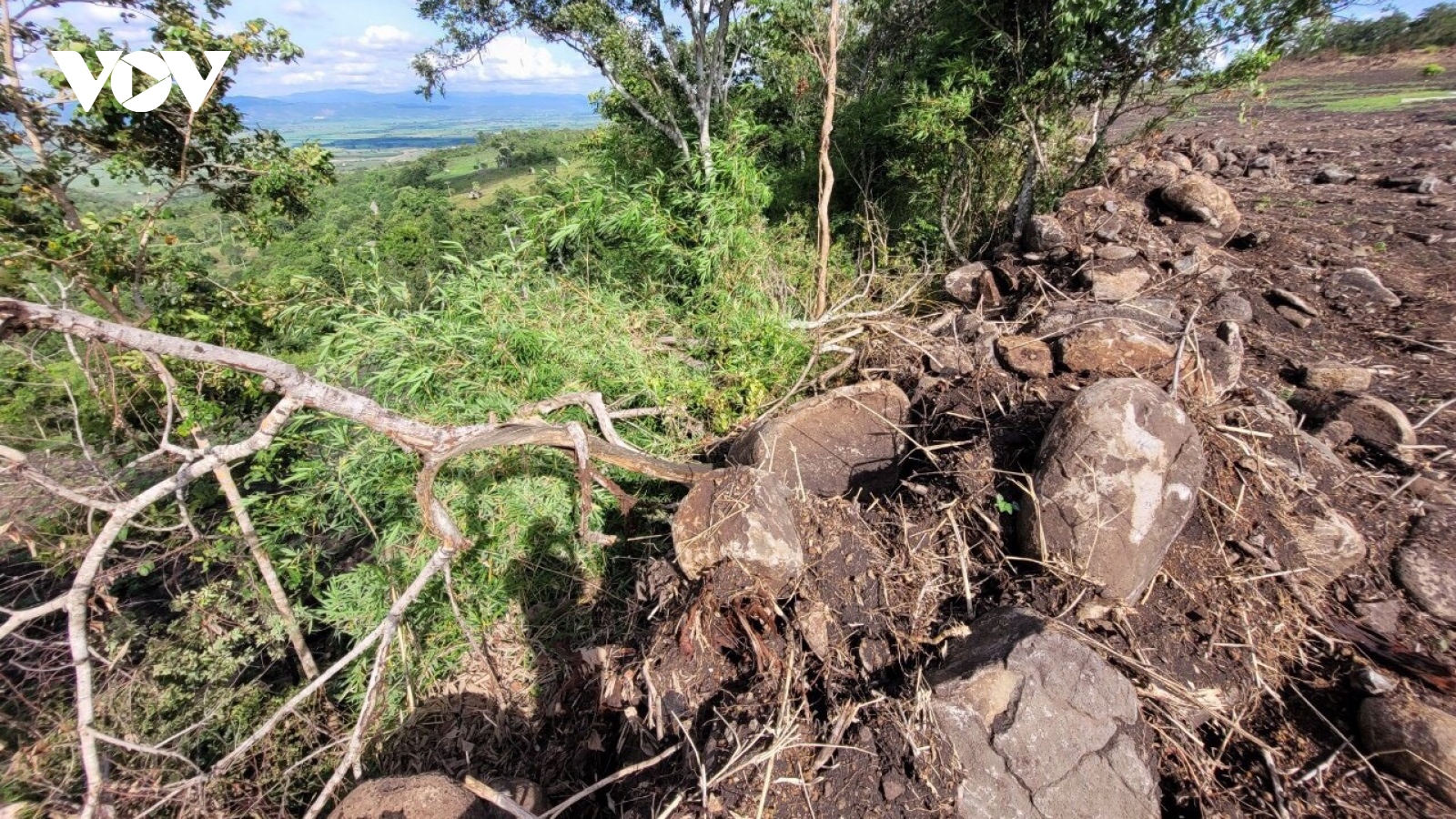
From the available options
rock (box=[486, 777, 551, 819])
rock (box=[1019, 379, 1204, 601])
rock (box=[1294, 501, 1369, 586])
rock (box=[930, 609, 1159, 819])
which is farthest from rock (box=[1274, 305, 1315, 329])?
rock (box=[486, 777, 551, 819])

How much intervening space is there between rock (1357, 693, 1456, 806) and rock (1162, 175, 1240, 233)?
463 cm

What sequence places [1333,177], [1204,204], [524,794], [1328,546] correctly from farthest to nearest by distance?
1. [1333,177]
2. [1204,204]
3. [1328,546]
4. [524,794]

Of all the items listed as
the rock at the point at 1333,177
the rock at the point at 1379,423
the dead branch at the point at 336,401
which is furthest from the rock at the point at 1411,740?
the rock at the point at 1333,177

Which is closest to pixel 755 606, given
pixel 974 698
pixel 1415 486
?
pixel 974 698

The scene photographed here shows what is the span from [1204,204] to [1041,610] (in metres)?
4.94

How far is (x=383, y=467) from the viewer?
11.9 feet

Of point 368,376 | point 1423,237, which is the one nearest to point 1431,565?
point 1423,237

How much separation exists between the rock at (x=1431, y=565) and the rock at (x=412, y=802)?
3.80 meters

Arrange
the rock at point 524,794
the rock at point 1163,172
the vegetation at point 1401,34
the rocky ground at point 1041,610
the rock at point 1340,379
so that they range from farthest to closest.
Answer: the vegetation at point 1401,34
the rock at point 1163,172
the rock at point 1340,379
the rock at point 524,794
the rocky ground at point 1041,610

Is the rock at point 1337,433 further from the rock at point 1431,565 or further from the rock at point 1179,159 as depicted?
the rock at point 1179,159

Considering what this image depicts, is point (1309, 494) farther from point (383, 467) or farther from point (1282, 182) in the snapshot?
point (1282, 182)

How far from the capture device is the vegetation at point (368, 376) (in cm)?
306

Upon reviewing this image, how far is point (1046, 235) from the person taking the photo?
4.88 m

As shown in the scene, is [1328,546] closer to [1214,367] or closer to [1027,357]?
[1214,367]
